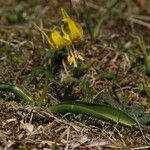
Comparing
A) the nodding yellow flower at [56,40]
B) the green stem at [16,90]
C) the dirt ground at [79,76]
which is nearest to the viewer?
the nodding yellow flower at [56,40]

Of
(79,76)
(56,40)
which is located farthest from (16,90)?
(79,76)

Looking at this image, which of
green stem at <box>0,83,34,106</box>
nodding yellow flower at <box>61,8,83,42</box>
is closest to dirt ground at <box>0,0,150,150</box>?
green stem at <box>0,83,34,106</box>

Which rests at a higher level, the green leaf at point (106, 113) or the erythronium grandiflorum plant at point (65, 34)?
the erythronium grandiflorum plant at point (65, 34)

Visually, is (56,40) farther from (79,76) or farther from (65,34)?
(79,76)

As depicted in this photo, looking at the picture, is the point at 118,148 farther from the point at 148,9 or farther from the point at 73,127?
the point at 148,9

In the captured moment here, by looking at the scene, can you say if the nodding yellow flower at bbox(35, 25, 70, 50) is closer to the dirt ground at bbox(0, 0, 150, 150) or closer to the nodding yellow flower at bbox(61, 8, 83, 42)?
the nodding yellow flower at bbox(61, 8, 83, 42)

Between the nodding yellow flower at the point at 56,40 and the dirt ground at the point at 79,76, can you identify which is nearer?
the nodding yellow flower at the point at 56,40

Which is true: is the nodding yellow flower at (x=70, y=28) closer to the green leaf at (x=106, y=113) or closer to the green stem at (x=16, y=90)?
the green leaf at (x=106, y=113)

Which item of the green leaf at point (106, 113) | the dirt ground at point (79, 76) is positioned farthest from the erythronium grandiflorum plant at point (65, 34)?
the green leaf at point (106, 113)
